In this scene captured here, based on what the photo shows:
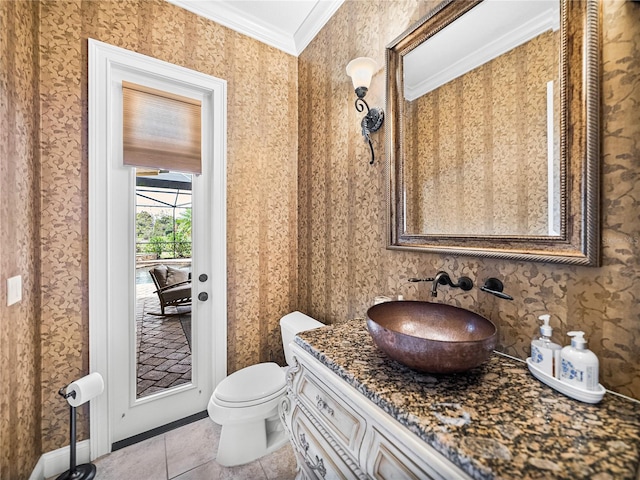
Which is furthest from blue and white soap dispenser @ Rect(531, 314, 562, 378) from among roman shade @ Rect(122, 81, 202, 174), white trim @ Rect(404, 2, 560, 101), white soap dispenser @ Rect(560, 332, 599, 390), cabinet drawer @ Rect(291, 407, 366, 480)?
roman shade @ Rect(122, 81, 202, 174)

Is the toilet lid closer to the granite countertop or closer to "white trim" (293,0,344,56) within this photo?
the granite countertop

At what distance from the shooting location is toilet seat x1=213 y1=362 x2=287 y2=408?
4.79 feet

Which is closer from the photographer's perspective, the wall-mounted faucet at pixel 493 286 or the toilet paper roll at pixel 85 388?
the wall-mounted faucet at pixel 493 286

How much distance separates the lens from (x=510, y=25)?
0.96m

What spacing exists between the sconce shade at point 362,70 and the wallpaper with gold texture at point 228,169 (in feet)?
3.08

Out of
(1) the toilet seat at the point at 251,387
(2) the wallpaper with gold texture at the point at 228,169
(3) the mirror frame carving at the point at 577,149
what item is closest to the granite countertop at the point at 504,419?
(3) the mirror frame carving at the point at 577,149

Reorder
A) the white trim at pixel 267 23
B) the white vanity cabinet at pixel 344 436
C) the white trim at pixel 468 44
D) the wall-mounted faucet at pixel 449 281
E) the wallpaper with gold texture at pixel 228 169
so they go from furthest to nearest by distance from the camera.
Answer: the white trim at pixel 267 23 < the wallpaper with gold texture at pixel 228 169 < the wall-mounted faucet at pixel 449 281 < the white trim at pixel 468 44 < the white vanity cabinet at pixel 344 436

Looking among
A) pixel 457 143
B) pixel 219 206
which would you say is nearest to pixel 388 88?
pixel 457 143

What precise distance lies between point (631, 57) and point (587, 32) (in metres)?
0.13

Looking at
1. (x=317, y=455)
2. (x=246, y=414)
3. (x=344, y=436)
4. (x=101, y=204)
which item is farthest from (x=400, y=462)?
(x=101, y=204)

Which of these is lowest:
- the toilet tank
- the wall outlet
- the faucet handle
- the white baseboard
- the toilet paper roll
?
the white baseboard

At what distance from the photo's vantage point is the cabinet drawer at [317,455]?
77 cm

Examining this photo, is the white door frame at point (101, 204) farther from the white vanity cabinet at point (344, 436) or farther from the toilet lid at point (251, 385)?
the white vanity cabinet at point (344, 436)

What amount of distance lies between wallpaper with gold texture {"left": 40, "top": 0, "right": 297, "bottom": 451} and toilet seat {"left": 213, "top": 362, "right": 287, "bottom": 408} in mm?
384
